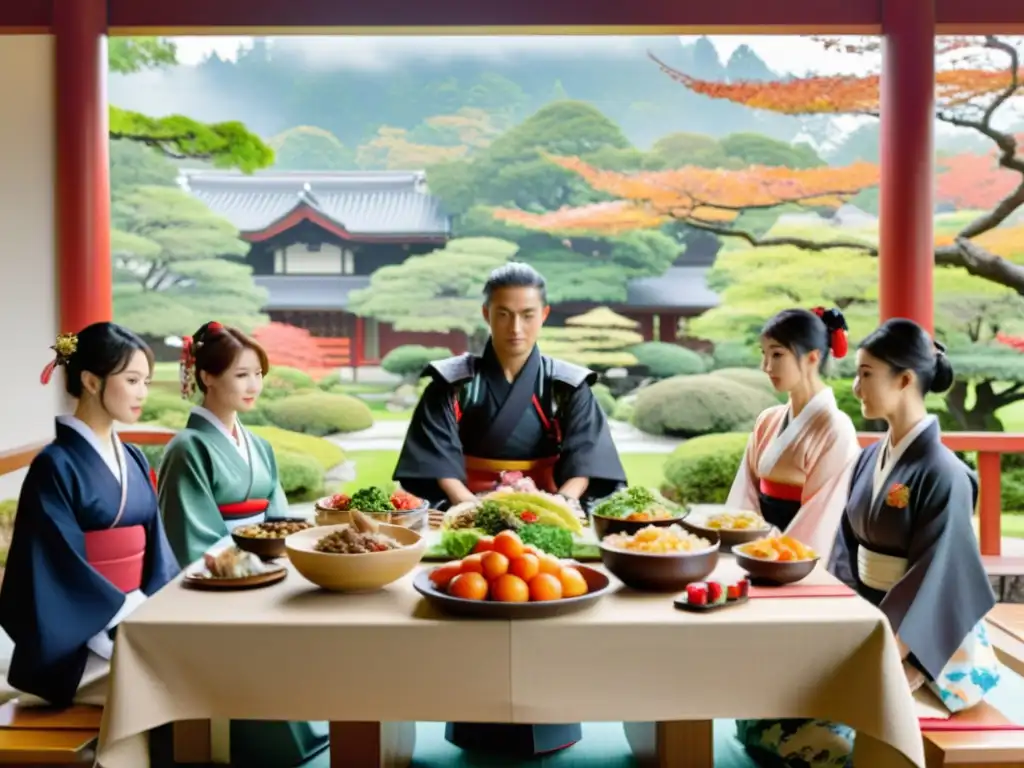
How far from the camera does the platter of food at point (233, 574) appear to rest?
253cm

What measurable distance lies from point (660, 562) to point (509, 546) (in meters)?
0.37

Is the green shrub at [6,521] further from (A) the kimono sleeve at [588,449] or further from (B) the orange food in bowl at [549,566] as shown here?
(B) the orange food in bowl at [549,566]

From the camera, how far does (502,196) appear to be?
966cm

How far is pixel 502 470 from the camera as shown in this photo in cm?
405

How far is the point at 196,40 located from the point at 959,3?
22.3ft

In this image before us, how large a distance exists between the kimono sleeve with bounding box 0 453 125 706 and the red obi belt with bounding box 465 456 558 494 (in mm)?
1561

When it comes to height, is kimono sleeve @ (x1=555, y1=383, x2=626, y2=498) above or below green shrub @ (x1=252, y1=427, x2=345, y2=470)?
above

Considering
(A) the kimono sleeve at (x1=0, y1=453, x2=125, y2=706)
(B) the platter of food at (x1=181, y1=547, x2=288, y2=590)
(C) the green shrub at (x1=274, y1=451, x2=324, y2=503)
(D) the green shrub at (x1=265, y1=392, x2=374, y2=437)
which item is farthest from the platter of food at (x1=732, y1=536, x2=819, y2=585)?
(D) the green shrub at (x1=265, y1=392, x2=374, y2=437)

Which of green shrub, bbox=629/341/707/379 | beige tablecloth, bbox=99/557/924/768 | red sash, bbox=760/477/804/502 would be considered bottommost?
beige tablecloth, bbox=99/557/924/768

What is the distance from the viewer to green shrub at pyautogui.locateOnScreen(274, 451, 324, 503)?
8406 mm

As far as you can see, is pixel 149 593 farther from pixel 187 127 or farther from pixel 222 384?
pixel 187 127

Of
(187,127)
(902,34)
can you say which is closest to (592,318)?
(187,127)

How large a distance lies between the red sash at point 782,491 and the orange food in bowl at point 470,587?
178 centimetres

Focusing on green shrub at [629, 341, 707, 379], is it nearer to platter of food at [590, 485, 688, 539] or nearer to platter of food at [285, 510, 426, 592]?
Result: platter of food at [590, 485, 688, 539]
